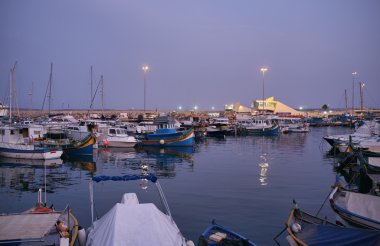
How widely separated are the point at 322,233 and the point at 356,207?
367 cm

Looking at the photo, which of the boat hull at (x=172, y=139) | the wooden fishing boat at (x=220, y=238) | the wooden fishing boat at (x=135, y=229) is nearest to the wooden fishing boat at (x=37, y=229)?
the wooden fishing boat at (x=135, y=229)

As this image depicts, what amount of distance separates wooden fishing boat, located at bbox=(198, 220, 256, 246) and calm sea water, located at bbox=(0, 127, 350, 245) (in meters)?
1.84

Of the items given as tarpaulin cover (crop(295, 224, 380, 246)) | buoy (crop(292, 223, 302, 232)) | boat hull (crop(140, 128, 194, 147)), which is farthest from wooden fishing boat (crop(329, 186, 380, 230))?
boat hull (crop(140, 128, 194, 147))

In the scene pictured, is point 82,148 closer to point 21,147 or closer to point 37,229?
point 21,147

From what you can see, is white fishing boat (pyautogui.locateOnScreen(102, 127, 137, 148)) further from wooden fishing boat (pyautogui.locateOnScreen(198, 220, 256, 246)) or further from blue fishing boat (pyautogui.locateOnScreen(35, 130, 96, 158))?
wooden fishing boat (pyautogui.locateOnScreen(198, 220, 256, 246))

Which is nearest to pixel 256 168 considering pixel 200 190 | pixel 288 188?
pixel 288 188

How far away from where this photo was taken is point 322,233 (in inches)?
384

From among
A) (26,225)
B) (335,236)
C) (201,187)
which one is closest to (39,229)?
(26,225)

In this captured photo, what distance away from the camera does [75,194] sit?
18766 millimetres

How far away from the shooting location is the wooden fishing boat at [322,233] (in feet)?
26.9

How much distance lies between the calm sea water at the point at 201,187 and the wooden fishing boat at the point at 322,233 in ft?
4.59

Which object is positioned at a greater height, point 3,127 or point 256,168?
point 3,127

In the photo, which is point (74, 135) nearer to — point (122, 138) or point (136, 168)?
point (122, 138)

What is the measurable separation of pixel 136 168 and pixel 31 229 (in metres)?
17.5
